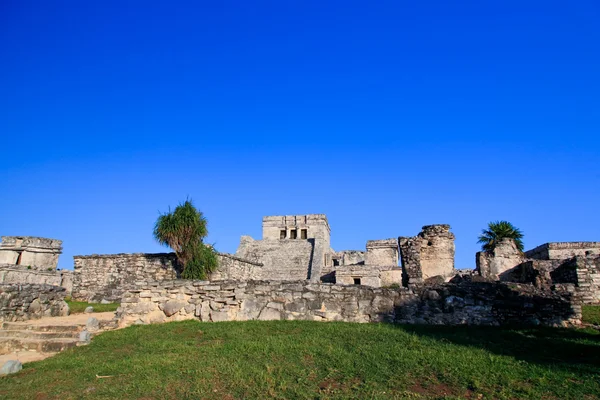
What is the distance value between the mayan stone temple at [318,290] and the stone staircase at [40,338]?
1319mm

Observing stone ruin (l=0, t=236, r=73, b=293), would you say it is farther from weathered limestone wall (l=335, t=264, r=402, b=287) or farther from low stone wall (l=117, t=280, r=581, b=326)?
weathered limestone wall (l=335, t=264, r=402, b=287)

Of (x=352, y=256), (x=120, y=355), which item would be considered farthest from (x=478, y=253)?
(x=352, y=256)

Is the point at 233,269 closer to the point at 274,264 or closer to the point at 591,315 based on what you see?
the point at 274,264

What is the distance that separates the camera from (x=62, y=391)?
19.5 ft

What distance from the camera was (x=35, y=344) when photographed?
9188 millimetres

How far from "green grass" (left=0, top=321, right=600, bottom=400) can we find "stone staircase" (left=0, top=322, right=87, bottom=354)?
2.38ft

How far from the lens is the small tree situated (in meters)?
17.0

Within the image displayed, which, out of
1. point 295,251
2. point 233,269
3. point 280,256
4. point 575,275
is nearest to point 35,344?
point 233,269

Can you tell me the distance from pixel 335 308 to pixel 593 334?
5096 millimetres

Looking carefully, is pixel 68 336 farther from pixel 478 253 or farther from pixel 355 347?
pixel 478 253

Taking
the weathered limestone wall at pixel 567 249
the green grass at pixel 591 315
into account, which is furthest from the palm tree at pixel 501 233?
the green grass at pixel 591 315

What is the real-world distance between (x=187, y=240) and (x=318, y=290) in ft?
28.8

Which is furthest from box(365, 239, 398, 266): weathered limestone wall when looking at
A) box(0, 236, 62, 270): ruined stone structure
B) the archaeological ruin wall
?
box(0, 236, 62, 270): ruined stone structure

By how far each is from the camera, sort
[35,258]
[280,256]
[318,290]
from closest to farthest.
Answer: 1. [318,290]
2. [35,258]
3. [280,256]
